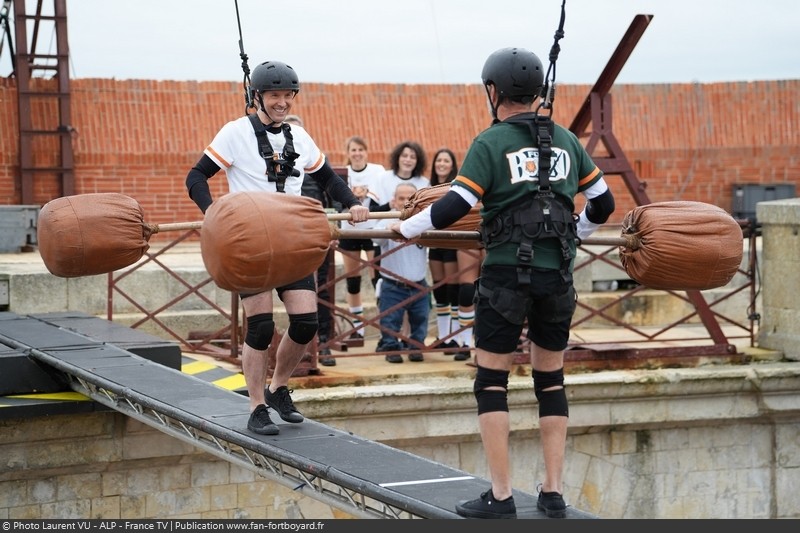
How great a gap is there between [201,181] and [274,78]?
716mm

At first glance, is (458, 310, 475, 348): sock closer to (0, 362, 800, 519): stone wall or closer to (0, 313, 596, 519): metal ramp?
(0, 362, 800, 519): stone wall

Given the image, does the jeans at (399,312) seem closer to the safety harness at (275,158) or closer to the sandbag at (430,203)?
the sandbag at (430,203)

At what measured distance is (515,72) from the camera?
20.2 ft

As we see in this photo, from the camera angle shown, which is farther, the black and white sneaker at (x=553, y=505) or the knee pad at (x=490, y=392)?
the black and white sneaker at (x=553, y=505)

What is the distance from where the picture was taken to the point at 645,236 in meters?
7.09

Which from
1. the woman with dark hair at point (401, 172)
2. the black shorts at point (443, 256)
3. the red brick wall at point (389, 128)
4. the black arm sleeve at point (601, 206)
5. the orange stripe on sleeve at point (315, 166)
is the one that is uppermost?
the red brick wall at point (389, 128)

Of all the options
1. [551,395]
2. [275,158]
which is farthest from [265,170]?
[551,395]

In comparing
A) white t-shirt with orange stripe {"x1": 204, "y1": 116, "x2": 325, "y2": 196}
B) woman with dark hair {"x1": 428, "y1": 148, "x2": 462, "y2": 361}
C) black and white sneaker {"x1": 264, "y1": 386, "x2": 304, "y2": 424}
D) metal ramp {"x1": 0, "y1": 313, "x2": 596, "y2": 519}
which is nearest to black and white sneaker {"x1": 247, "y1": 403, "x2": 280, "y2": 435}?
metal ramp {"x1": 0, "y1": 313, "x2": 596, "y2": 519}

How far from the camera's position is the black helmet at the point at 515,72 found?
20.3 ft

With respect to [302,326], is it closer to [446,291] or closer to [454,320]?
[446,291]

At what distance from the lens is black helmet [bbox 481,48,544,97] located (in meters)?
6.18

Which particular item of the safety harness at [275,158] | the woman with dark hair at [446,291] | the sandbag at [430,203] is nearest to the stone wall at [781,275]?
the woman with dark hair at [446,291]

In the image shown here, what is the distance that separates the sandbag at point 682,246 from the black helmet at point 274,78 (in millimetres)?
2029

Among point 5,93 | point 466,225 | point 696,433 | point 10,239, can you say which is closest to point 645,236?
point 466,225
